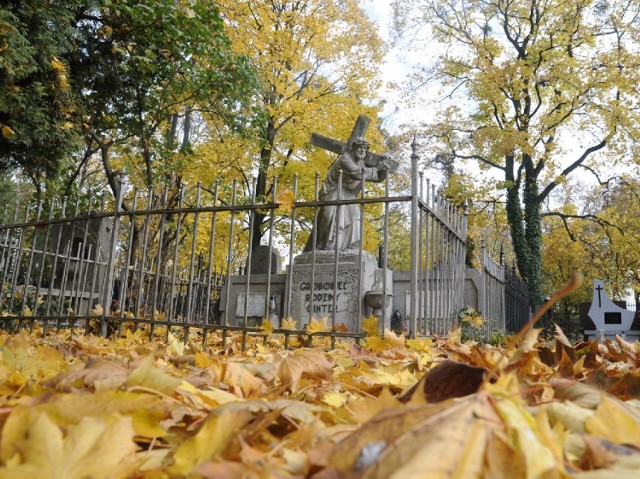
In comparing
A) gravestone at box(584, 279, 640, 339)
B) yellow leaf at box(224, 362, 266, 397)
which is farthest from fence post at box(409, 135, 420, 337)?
gravestone at box(584, 279, 640, 339)

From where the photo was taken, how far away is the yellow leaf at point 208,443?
0.58 m

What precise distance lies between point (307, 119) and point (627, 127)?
10191 mm

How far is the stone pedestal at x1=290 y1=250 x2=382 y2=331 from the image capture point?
24.7 ft

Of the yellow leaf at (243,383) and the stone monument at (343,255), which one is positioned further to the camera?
the stone monument at (343,255)

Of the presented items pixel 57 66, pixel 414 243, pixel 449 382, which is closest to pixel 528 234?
pixel 414 243

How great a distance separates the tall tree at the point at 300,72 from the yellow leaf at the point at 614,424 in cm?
1363

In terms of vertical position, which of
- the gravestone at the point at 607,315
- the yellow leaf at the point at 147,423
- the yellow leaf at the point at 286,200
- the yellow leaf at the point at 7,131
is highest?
the yellow leaf at the point at 7,131

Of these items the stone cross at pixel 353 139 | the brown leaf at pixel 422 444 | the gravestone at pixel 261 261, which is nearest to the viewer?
the brown leaf at pixel 422 444

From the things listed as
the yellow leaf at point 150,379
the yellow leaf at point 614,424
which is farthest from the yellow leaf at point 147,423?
the yellow leaf at point 614,424

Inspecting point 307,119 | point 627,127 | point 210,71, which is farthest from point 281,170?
point 627,127

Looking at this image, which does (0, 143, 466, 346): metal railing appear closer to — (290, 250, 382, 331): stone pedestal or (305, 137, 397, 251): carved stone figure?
(290, 250, 382, 331): stone pedestal

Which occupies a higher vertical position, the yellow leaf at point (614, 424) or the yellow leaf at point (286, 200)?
the yellow leaf at point (286, 200)

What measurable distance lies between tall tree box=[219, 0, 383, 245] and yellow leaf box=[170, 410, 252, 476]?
13.6 m

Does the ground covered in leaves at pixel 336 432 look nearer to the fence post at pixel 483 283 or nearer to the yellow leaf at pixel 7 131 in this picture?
the yellow leaf at pixel 7 131
